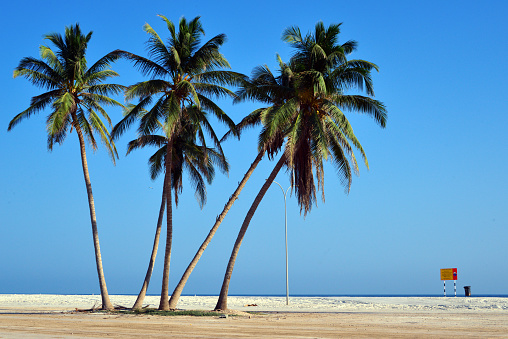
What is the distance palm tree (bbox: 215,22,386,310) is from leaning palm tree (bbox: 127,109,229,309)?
3349mm

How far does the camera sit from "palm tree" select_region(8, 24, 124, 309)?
24984 mm

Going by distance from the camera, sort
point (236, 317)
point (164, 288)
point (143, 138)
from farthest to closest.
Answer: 1. point (143, 138)
2. point (164, 288)
3. point (236, 317)

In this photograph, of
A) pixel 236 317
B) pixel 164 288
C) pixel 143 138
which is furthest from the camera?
pixel 143 138

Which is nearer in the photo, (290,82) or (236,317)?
(236,317)

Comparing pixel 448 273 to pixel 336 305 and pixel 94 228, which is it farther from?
pixel 94 228

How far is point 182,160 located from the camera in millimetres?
25891

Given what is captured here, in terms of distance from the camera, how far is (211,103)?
24.2 m

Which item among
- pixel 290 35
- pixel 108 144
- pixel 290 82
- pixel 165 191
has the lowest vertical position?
pixel 165 191

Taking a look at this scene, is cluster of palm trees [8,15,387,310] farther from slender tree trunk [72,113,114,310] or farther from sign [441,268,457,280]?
sign [441,268,457,280]

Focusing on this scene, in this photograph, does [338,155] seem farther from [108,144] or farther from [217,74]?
[108,144]

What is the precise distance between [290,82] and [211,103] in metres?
3.44

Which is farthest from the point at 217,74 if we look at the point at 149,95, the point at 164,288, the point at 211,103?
the point at 164,288

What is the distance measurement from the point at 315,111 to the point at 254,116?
8.76 ft

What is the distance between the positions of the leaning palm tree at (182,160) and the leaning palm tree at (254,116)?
1.46 metres
